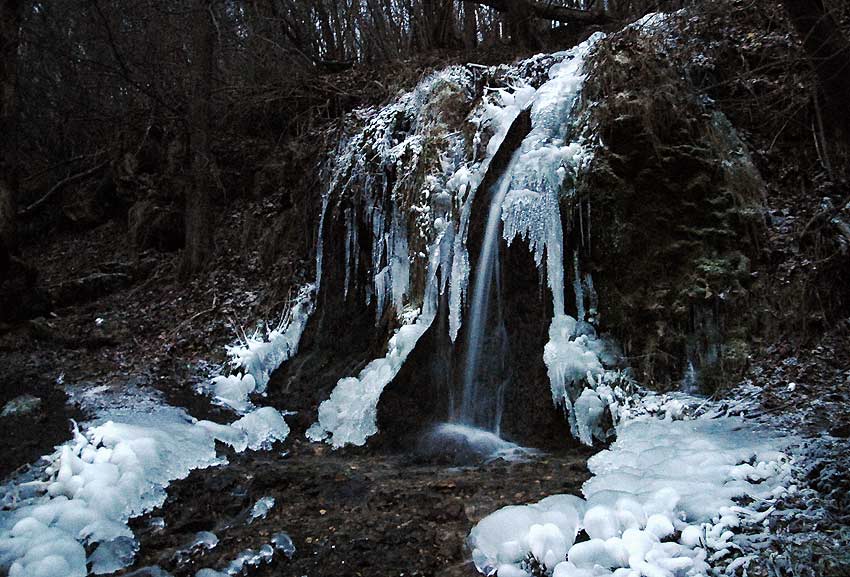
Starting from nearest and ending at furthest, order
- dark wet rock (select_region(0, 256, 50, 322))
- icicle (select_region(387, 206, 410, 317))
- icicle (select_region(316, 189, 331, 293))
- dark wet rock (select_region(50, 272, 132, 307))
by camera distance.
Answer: icicle (select_region(387, 206, 410, 317)) → dark wet rock (select_region(0, 256, 50, 322)) → icicle (select_region(316, 189, 331, 293)) → dark wet rock (select_region(50, 272, 132, 307))

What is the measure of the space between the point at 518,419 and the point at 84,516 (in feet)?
11.8

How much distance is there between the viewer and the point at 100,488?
4500mm

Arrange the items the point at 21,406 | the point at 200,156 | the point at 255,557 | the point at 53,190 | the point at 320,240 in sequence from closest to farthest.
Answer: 1. the point at 255,557
2. the point at 21,406
3. the point at 320,240
4. the point at 200,156
5. the point at 53,190

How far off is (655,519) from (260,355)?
210 inches

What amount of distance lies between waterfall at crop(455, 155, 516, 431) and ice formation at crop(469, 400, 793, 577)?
1.78 meters

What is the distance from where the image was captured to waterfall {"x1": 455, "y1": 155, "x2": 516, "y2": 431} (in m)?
6.24

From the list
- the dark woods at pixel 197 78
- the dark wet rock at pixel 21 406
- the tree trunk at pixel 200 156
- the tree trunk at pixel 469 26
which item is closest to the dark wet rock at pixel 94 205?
the dark woods at pixel 197 78

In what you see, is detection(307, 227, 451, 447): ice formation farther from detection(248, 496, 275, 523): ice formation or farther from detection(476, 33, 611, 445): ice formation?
detection(248, 496, 275, 523): ice formation

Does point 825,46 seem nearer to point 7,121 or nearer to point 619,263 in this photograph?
point 619,263

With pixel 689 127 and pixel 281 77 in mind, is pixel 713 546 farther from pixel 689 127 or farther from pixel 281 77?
pixel 281 77

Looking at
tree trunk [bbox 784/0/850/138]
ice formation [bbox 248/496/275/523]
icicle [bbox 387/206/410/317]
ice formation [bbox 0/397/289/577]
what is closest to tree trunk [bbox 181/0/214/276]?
icicle [bbox 387/206/410/317]

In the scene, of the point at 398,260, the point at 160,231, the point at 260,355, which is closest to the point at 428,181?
the point at 398,260

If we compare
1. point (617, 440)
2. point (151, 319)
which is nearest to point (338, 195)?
point (151, 319)

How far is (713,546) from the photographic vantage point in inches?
130
